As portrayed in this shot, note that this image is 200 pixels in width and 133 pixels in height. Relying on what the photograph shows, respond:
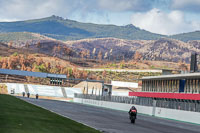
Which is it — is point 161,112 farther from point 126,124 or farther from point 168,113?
point 126,124

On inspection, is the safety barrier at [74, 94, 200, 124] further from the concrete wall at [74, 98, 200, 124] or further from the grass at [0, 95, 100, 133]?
the grass at [0, 95, 100, 133]

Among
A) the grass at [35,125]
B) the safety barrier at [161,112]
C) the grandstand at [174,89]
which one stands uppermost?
the grandstand at [174,89]

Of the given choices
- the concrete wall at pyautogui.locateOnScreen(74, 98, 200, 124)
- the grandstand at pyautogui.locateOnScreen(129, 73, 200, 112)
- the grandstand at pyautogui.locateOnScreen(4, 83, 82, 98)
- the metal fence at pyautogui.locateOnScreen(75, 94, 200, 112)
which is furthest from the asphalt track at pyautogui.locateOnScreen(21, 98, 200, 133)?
the grandstand at pyautogui.locateOnScreen(4, 83, 82, 98)

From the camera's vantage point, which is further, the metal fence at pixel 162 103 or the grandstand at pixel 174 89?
the grandstand at pixel 174 89

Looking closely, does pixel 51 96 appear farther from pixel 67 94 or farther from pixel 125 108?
pixel 125 108

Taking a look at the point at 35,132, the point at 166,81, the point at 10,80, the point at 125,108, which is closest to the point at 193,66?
the point at 166,81

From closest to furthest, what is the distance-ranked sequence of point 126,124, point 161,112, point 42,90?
point 126,124
point 161,112
point 42,90

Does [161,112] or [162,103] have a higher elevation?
[162,103]

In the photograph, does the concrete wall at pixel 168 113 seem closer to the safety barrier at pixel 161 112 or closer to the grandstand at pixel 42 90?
the safety barrier at pixel 161 112

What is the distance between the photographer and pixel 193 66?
319 ft

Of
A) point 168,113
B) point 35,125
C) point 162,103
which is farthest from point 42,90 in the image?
point 35,125

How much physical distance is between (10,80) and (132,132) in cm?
17604

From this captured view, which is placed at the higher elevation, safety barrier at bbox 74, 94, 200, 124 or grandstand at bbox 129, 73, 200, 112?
grandstand at bbox 129, 73, 200, 112

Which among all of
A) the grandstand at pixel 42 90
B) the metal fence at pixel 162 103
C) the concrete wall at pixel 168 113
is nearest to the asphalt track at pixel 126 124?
the concrete wall at pixel 168 113
